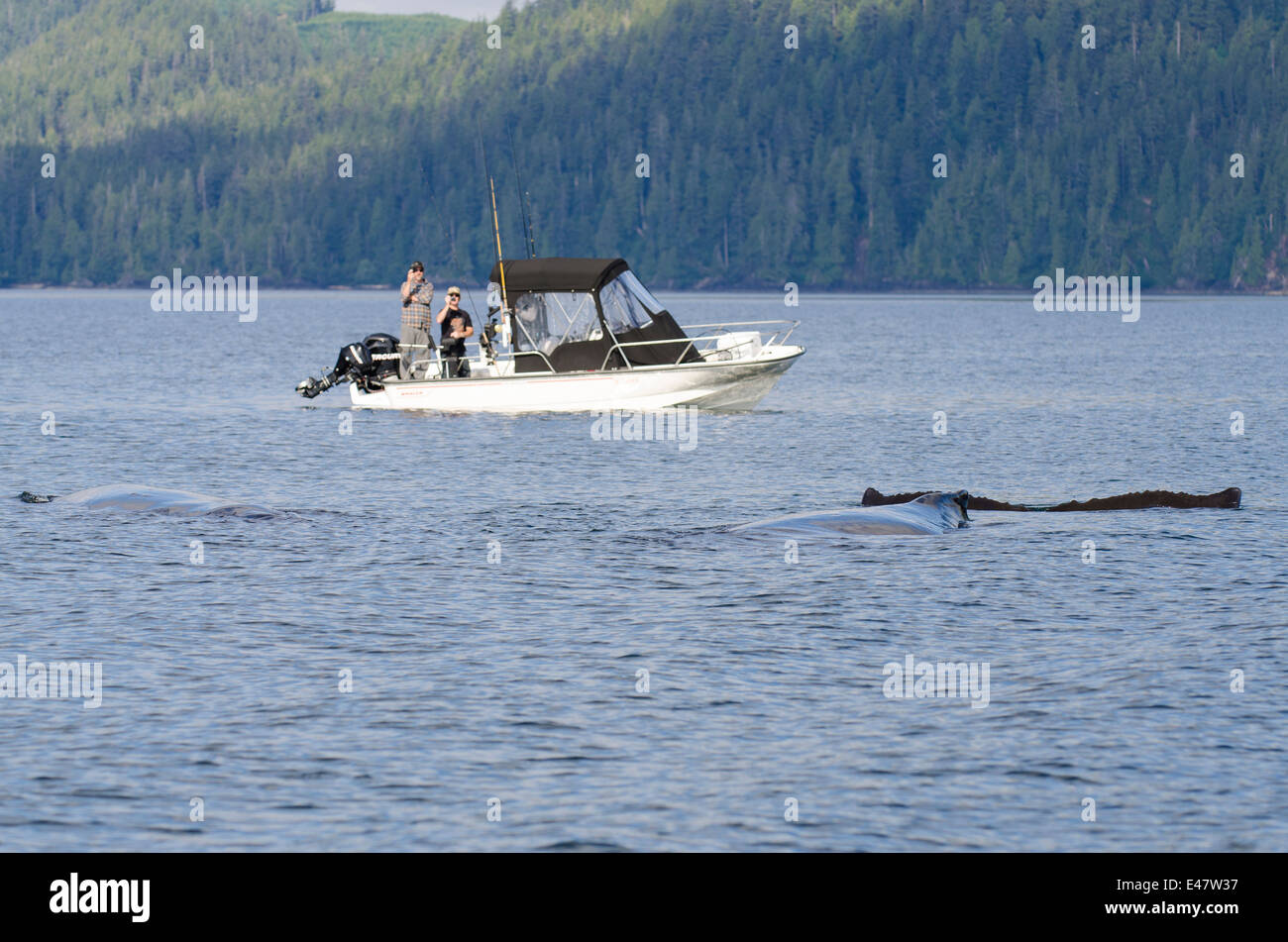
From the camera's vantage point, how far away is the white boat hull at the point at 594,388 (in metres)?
41.6

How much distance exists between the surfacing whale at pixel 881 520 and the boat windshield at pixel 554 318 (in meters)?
16.6

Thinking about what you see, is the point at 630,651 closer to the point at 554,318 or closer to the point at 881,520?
the point at 881,520

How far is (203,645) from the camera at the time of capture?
58.7ft

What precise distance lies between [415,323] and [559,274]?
3.58m

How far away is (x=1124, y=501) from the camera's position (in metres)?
27.7

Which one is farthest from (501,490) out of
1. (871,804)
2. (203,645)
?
(871,804)

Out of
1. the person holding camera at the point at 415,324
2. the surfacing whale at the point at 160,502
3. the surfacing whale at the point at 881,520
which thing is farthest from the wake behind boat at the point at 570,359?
the surfacing whale at the point at 881,520

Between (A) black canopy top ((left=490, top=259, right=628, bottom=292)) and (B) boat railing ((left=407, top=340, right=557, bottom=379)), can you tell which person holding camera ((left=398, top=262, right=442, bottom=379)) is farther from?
(A) black canopy top ((left=490, top=259, right=628, bottom=292))

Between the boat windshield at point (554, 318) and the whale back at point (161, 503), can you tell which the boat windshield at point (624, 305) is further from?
the whale back at point (161, 503)

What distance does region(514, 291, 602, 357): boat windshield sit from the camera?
137 feet

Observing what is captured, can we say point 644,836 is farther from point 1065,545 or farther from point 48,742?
point 1065,545
